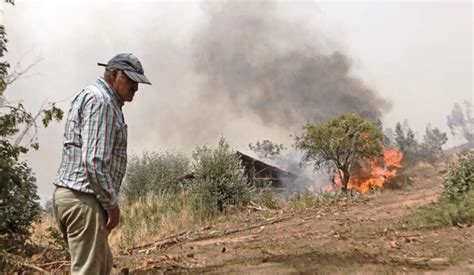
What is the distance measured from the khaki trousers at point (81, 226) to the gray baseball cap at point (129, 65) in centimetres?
72

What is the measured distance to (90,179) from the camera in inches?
84.0

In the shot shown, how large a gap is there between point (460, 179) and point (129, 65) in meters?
8.18

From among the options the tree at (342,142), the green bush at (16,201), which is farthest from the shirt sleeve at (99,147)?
the tree at (342,142)

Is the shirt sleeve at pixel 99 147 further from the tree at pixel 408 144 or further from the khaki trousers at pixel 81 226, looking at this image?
the tree at pixel 408 144

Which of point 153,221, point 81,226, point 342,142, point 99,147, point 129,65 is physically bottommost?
point 81,226

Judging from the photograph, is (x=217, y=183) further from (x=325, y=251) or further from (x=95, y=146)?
(x=95, y=146)

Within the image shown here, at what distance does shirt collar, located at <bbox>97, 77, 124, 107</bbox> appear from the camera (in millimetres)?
2379

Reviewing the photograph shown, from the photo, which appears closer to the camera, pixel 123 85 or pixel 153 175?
pixel 123 85

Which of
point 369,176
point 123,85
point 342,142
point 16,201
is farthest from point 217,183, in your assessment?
point 369,176

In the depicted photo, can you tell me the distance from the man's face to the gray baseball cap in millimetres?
29

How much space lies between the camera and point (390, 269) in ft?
12.6

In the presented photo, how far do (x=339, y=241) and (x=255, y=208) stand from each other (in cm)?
652

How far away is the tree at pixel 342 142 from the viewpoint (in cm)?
2306

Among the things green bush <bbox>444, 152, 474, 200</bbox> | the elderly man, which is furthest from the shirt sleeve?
green bush <bbox>444, 152, 474, 200</bbox>
